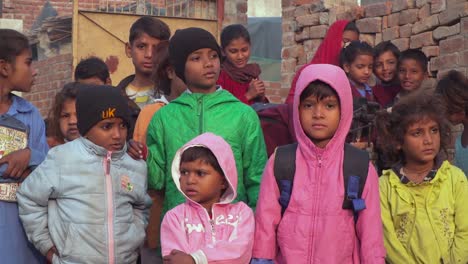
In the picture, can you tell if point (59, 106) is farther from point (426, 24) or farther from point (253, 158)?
point (426, 24)

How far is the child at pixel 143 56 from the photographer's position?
461 centimetres

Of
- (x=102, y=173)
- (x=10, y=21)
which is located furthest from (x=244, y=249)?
(x=10, y=21)

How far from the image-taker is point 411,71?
18.3 ft

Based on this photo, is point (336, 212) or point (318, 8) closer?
point (336, 212)

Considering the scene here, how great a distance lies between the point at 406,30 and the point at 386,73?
3.87ft

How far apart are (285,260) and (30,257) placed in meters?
1.34

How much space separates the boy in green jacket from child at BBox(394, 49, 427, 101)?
80.8 inches

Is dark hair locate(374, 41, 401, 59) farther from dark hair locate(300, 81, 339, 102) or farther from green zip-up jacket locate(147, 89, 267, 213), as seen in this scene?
dark hair locate(300, 81, 339, 102)

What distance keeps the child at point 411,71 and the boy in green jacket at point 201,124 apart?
205 centimetres

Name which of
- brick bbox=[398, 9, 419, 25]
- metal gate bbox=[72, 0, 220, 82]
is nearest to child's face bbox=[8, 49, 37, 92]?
brick bbox=[398, 9, 419, 25]

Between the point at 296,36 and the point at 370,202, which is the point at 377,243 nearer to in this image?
the point at 370,202

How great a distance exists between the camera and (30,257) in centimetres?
387

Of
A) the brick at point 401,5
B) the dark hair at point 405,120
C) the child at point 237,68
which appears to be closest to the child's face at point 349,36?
the child at point 237,68

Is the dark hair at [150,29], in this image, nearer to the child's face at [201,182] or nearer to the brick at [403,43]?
the child's face at [201,182]
